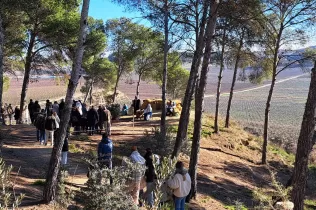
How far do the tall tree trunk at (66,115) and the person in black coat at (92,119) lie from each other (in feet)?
26.2

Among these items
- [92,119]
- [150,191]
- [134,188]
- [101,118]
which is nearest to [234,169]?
[101,118]

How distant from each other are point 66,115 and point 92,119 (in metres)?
8.36

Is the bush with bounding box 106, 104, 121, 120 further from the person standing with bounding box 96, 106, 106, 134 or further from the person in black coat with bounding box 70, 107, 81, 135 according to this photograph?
the person in black coat with bounding box 70, 107, 81, 135

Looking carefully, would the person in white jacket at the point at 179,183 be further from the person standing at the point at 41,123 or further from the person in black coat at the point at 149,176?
the person standing at the point at 41,123

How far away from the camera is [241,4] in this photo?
434 inches

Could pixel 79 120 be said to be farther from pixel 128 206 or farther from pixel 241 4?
pixel 128 206

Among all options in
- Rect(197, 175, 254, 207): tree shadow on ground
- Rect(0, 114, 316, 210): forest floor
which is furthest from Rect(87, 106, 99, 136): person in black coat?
Rect(197, 175, 254, 207): tree shadow on ground

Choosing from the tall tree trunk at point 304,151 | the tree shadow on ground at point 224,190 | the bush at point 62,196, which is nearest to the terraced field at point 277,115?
the tree shadow on ground at point 224,190

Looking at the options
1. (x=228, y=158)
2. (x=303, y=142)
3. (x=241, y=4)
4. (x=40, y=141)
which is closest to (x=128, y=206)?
(x=303, y=142)

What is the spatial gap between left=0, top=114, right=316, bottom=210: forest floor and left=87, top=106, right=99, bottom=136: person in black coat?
14.5 inches

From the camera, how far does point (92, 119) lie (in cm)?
1538

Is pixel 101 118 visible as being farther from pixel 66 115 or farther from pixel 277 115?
pixel 277 115

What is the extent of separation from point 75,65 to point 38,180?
3769 millimetres

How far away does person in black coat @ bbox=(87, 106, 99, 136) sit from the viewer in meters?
15.1
